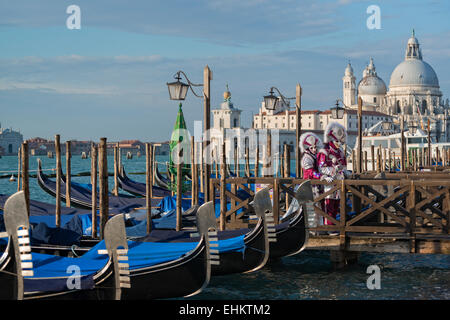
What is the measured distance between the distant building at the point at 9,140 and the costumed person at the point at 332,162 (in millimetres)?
101759

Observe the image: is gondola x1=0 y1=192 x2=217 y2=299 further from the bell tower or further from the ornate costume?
the bell tower

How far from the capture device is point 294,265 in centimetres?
750

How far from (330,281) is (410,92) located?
71.0m

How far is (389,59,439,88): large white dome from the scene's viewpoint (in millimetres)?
75125

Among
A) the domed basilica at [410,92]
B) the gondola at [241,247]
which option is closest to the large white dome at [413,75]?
the domed basilica at [410,92]

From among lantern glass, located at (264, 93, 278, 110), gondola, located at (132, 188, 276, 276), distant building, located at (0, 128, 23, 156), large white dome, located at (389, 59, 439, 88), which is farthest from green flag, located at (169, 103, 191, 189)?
distant building, located at (0, 128, 23, 156)

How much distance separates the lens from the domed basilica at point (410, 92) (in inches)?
2923

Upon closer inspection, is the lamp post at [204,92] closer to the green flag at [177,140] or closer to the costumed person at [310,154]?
the costumed person at [310,154]

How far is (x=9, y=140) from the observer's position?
10412cm

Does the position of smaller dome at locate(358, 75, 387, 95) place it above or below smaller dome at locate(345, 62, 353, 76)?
below

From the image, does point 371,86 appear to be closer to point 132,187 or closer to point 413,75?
point 413,75

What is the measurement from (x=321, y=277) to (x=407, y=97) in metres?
70.9

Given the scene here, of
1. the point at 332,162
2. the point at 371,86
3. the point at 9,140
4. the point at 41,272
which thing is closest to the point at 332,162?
the point at 332,162

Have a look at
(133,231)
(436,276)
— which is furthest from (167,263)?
(436,276)
